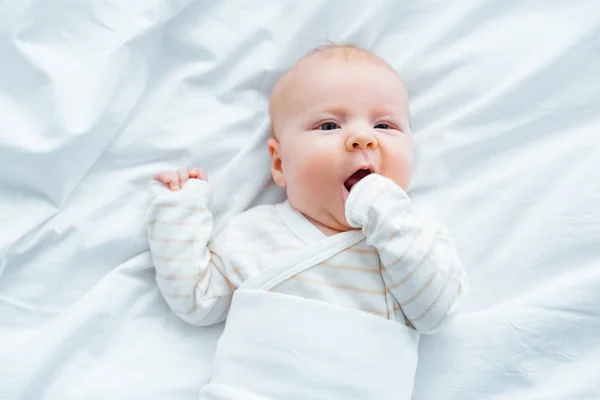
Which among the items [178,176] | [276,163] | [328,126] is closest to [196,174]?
[178,176]

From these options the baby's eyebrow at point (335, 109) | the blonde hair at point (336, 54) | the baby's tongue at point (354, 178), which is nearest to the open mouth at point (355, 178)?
the baby's tongue at point (354, 178)

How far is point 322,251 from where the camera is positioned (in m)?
1.05

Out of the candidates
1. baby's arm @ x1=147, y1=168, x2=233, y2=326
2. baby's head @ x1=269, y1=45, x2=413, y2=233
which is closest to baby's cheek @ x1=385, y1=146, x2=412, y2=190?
baby's head @ x1=269, y1=45, x2=413, y2=233

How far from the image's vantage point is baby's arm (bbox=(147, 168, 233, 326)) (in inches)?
43.5

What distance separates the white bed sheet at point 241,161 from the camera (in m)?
1.11

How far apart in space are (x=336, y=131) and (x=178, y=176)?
32cm

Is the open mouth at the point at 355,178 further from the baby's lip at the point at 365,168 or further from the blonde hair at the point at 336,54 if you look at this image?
the blonde hair at the point at 336,54

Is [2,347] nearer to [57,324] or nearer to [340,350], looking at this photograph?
[57,324]

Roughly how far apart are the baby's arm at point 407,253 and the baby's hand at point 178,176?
33 cm

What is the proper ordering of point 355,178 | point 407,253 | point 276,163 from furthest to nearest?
point 276,163 < point 355,178 < point 407,253

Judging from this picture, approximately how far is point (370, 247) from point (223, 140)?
0.38 meters

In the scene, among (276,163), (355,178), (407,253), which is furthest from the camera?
(276,163)

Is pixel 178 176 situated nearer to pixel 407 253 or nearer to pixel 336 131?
pixel 336 131

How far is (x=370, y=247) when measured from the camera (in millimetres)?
1076
